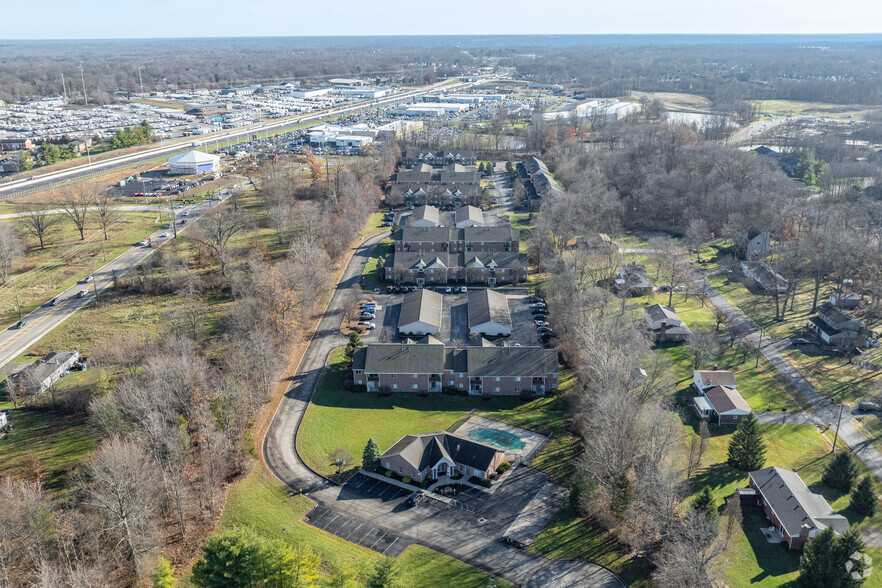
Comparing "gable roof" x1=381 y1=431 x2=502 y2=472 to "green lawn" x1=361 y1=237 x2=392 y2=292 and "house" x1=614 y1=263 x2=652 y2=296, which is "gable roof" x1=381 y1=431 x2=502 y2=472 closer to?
"green lawn" x1=361 y1=237 x2=392 y2=292

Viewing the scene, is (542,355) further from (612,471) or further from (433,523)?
(433,523)

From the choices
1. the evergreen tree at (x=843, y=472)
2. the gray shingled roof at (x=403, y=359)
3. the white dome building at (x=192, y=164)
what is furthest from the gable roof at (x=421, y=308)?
the white dome building at (x=192, y=164)

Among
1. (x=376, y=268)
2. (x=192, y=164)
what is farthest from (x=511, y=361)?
(x=192, y=164)

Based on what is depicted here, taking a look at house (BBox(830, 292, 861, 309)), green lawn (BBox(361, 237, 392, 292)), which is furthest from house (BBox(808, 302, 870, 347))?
green lawn (BBox(361, 237, 392, 292))

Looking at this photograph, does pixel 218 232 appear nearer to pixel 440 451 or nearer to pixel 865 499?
pixel 440 451

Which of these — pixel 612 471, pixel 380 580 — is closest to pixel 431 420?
pixel 612 471

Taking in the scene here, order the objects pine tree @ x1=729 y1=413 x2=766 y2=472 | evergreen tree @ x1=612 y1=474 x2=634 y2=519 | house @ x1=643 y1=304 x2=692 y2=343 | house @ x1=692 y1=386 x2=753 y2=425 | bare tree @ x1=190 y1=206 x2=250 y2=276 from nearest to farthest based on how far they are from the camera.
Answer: evergreen tree @ x1=612 y1=474 x2=634 y2=519, pine tree @ x1=729 y1=413 x2=766 y2=472, house @ x1=692 y1=386 x2=753 y2=425, house @ x1=643 y1=304 x2=692 y2=343, bare tree @ x1=190 y1=206 x2=250 y2=276
